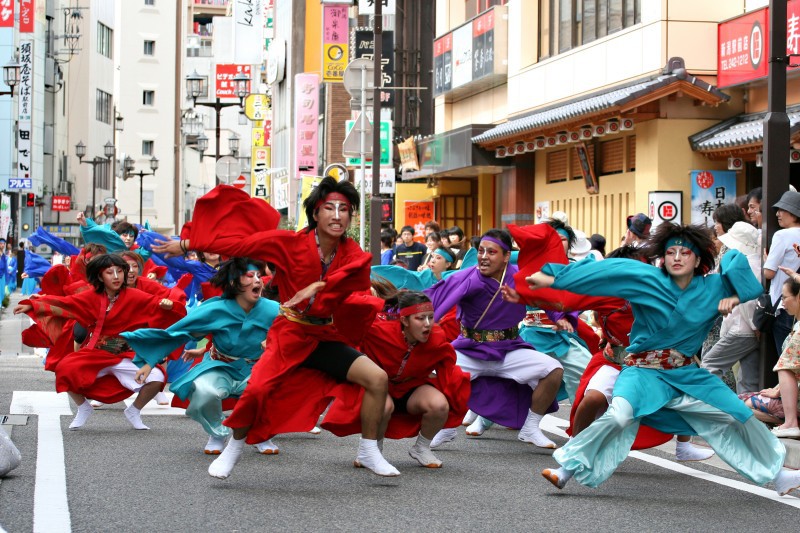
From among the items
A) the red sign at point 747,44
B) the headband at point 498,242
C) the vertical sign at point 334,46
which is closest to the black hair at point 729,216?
the headband at point 498,242

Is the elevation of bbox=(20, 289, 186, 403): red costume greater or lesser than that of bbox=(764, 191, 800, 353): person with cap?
lesser

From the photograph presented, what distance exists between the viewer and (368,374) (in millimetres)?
7578

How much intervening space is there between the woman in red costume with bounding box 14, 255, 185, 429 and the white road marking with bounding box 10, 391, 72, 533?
45 centimetres

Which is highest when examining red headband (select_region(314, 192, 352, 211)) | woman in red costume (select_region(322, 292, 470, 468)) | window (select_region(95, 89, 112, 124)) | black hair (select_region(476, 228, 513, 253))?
window (select_region(95, 89, 112, 124))

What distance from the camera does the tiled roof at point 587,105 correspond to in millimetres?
17828

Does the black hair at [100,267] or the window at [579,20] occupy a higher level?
the window at [579,20]

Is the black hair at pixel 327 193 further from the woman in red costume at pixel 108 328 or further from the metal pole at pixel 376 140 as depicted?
the metal pole at pixel 376 140

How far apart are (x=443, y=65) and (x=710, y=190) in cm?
1093

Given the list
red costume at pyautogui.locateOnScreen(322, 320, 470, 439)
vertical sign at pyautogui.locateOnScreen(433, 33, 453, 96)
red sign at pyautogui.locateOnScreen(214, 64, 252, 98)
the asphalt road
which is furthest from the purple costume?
red sign at pyautogui.locateOnScreen(214, 64, 252, 98)

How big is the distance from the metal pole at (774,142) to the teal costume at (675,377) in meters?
2.86

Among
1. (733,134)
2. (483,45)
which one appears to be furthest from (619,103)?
(483,45)

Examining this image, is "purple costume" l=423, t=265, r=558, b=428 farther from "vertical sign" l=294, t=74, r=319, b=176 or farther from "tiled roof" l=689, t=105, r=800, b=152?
"vertical sign" l=294, t=74, r=319, b=176

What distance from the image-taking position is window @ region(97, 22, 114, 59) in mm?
74250

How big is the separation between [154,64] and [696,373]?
81.1 metres
